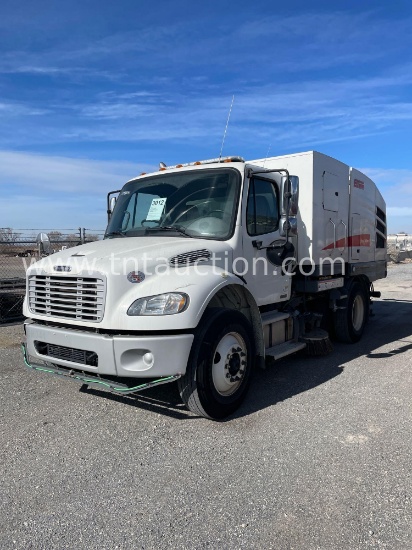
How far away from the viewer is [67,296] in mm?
4266

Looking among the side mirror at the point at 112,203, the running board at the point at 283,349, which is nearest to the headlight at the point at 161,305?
the running board at the point at 283,349

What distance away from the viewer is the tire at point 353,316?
7.56 meters

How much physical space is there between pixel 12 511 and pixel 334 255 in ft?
18.0

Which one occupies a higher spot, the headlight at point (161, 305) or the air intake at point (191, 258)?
the air intake at point (191, 258)

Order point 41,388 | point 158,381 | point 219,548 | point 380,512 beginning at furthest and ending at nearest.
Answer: point 41,388 < point 158,381 < point 380,512 < point 219,548

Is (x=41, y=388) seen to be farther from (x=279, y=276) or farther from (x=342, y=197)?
(x=342, y=197)

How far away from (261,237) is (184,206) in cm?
97

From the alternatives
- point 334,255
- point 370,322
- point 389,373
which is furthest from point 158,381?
point 370,322

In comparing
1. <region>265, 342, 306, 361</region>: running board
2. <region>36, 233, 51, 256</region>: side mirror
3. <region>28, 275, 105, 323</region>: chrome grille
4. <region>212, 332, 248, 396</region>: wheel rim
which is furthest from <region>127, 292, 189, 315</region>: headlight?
<region>36, 233, 51, 256</region>: side mirror

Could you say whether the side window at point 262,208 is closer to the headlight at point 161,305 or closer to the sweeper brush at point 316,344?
the headlight at point 161,305

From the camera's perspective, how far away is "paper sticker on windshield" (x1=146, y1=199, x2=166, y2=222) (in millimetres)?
5227

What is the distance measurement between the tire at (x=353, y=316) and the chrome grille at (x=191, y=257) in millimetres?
3827

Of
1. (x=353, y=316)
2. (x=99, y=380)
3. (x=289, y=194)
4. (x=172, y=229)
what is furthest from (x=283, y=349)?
(x=353, y=316)

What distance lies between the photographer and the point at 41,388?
5.32 m
